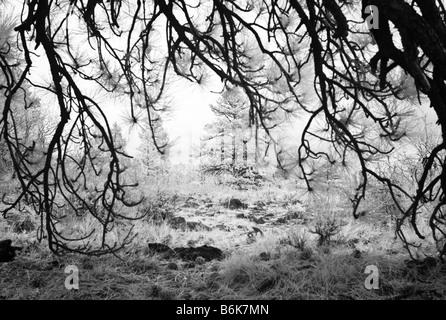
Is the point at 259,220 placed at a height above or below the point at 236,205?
below

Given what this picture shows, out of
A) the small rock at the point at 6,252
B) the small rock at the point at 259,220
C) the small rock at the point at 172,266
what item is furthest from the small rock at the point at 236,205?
the small rock at the point at 6,252

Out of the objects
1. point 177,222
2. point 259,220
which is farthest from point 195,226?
point 259,220

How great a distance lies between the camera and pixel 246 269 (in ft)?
5.41

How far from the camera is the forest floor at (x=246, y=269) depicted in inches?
59.6

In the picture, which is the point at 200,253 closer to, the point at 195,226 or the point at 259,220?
the point at 195,226

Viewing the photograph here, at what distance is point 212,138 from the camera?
24.5ft

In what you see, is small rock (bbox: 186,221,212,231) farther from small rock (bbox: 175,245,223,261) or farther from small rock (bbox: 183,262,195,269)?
small rock (bbox: 183,262,195,269)

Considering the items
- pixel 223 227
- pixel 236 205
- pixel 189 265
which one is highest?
pixel 236 205

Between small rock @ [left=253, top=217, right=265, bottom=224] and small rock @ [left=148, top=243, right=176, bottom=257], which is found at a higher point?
small rock @ [left=253, top=217, right=265, bottom=224]

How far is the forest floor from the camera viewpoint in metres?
1.51

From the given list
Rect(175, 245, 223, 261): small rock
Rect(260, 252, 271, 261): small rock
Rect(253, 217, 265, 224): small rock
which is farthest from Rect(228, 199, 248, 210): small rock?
Rect(260, 252, 271, 261): small rock
